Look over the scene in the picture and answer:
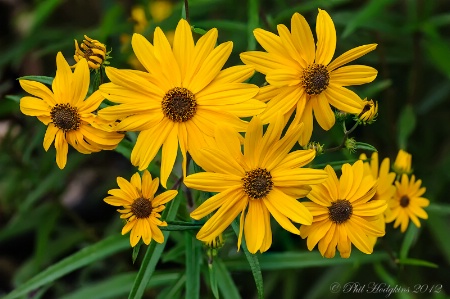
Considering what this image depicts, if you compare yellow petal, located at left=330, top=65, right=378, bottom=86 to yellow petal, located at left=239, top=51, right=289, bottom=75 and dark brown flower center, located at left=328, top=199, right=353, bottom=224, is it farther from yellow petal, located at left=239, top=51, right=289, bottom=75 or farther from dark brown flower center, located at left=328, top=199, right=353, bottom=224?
dark brown flower center, located at left=328, top=199, right=353, bottom=224

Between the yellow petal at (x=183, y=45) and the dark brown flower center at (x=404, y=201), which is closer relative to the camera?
the yellow petal at (x=183, y=45)

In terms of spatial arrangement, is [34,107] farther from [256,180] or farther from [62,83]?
[256,180]

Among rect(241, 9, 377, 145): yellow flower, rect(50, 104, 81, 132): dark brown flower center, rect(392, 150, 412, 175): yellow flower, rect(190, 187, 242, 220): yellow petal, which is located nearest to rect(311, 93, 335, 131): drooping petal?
rect(241, 9, 377, 145): yellow flower

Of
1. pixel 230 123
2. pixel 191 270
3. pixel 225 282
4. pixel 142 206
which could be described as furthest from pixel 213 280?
pixel 230 123

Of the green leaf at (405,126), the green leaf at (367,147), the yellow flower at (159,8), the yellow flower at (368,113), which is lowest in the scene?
the green leaf at (367,147)

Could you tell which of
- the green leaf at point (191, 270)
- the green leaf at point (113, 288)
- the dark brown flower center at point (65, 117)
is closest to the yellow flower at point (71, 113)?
the dark brown flower center at point (65, 117)

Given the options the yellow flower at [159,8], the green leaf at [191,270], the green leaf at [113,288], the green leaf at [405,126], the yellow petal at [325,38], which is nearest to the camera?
the yellow petal at [325,38]

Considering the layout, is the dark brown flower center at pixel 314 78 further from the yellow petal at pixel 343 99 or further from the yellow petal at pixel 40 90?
the yellow petal at pixel 40 90
